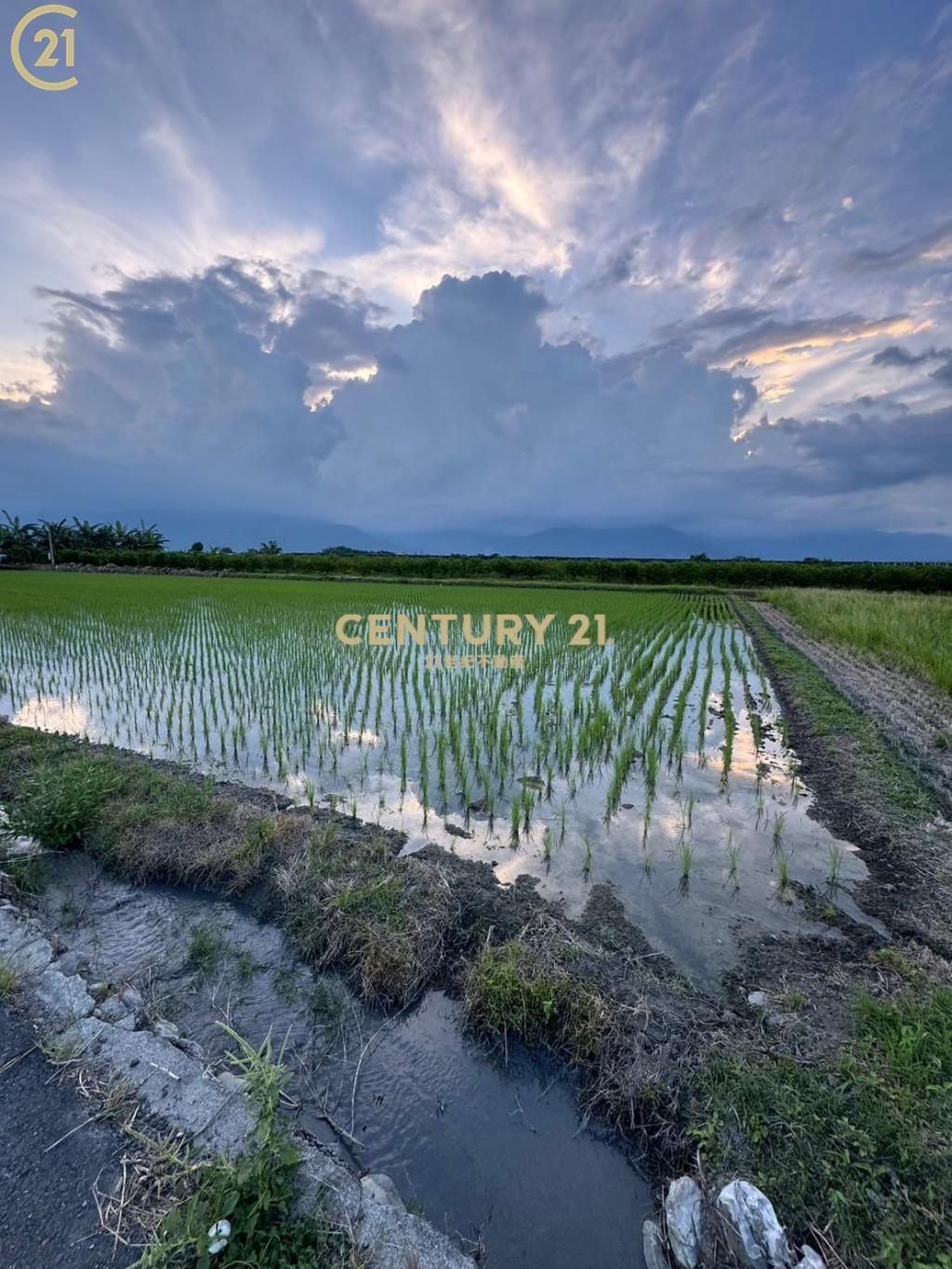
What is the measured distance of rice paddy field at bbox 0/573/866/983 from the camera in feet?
12.8

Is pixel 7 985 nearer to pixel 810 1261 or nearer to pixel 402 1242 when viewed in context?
pixel 402 1242

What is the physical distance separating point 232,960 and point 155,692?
235 inches

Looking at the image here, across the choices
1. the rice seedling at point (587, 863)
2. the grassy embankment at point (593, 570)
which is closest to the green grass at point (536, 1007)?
the rice seedling at point (587, 863)

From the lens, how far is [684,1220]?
5.84 ft

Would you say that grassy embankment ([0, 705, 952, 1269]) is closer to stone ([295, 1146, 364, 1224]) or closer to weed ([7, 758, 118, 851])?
weed ([7, 758, 118, 851])

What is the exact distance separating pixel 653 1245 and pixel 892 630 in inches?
536

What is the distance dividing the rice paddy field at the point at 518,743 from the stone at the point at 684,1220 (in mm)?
1225

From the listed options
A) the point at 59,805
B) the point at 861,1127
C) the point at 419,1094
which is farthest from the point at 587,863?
the point at 59,805

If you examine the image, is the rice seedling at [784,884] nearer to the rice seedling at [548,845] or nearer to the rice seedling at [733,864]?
the rice seedling at [733,864]

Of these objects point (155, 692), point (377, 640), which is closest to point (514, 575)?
point (377, 640)

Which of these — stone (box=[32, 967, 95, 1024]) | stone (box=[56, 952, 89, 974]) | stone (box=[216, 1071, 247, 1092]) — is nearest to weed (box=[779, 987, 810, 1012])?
stone (box=[216, 1071, 247, 1092])

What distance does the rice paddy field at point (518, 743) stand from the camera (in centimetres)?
392

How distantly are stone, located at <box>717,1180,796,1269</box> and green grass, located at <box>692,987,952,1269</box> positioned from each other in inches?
5.4

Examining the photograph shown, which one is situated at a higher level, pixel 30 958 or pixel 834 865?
pixel 30 958
